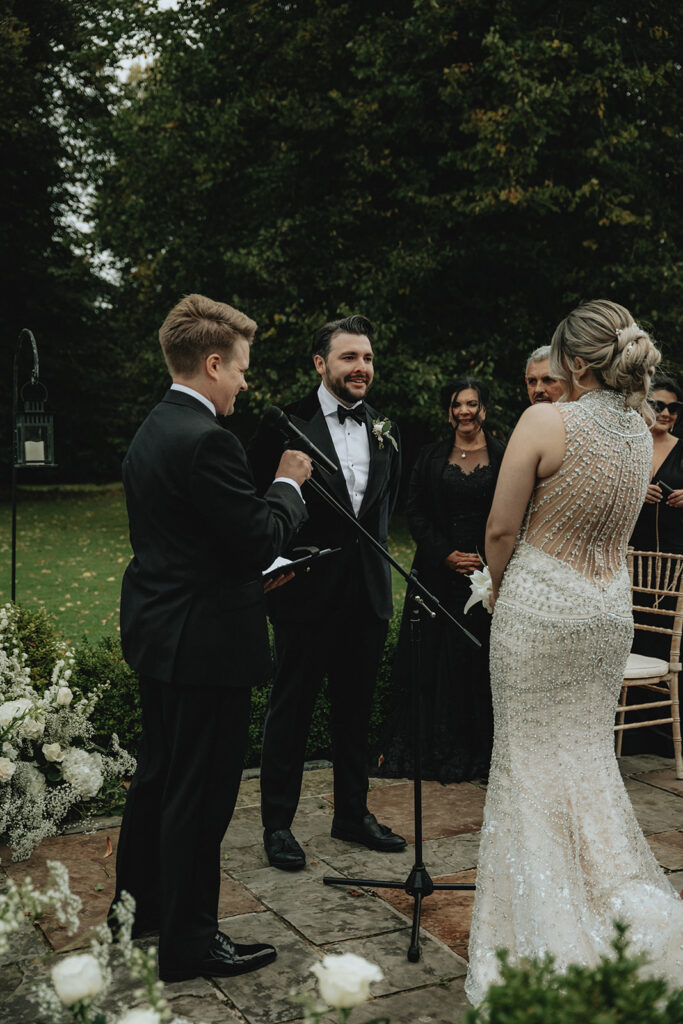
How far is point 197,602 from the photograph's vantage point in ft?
10.4

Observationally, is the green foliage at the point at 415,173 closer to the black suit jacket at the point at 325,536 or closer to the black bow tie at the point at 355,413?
the black bow tie at the point at 355,413

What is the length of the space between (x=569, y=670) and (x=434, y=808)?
85.7 inches

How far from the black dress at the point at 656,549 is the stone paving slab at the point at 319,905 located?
277 centimetres

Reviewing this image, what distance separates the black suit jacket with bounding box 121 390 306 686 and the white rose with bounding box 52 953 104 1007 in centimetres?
172

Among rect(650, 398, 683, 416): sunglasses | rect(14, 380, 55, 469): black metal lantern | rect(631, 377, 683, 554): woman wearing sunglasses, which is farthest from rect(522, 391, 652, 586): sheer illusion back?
rect(14, 380, 55, 469): black metal lantern

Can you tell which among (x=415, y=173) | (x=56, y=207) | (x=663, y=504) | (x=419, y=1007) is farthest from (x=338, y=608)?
(x=56, y=207)

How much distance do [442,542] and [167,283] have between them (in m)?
14.5

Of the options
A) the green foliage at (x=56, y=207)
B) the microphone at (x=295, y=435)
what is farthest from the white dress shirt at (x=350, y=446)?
the green foliage at (x=56, y=207)

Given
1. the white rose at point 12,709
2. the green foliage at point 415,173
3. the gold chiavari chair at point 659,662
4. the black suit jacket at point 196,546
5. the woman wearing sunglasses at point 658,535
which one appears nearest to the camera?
the black suit jacket at point 196,546

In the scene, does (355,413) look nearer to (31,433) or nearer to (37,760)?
(37,760)

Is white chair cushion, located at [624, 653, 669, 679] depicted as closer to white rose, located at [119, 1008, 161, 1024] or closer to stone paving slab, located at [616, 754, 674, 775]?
stone paving slab, located at [616, 754, 674, 775]

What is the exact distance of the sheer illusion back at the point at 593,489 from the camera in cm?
314

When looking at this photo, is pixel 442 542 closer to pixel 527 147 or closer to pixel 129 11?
pixel 527 147

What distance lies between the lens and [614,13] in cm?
1525
